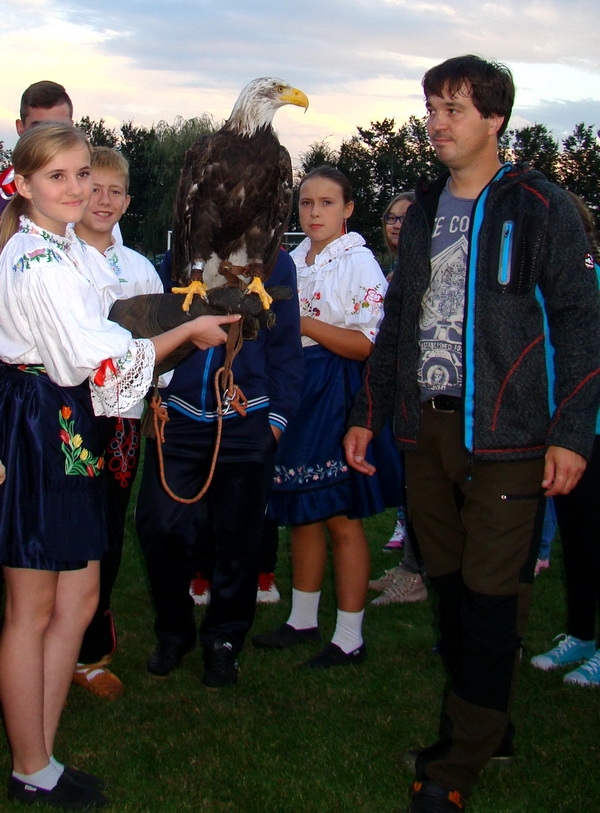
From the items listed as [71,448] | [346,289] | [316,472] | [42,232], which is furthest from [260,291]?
[71,448]

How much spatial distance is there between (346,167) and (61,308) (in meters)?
55.0

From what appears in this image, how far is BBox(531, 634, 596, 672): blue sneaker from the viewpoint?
3771 mm

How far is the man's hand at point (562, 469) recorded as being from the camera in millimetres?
2443

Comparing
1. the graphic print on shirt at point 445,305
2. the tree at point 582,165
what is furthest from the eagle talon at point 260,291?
the tree at point 582,165

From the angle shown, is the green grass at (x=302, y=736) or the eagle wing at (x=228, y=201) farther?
the eagle wing at (x=228, y=201)

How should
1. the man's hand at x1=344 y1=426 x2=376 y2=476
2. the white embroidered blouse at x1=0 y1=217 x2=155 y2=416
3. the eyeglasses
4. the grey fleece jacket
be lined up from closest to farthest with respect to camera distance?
1. the white embroidered blouse at x1=0 y1=217 x2=155 y2=416
2. the grey fleece jacket
3. the man's hand at x1=344 y1=426 x2=376 y2=476
4. the eyeglasses

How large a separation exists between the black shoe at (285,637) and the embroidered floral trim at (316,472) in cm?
76

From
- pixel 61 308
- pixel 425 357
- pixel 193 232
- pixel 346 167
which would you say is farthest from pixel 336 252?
pixel 346 167

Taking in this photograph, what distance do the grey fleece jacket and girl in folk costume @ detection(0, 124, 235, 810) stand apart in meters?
0.95

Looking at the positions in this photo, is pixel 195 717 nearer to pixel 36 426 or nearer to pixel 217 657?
pixel 217 657

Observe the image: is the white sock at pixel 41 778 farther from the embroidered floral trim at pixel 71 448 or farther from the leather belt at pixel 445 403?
the leather belt at pixel 445 403

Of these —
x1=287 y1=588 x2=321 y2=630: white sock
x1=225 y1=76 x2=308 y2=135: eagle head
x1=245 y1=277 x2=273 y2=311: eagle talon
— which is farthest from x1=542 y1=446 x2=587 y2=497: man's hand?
x1=225 y1=76 x2=308 y2=135: eagle head

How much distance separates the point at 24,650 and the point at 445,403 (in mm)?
1400

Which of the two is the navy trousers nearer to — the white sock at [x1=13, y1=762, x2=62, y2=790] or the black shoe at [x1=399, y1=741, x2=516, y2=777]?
the black shoe at [x1=399, y1=741, x2=516, y2=777]
